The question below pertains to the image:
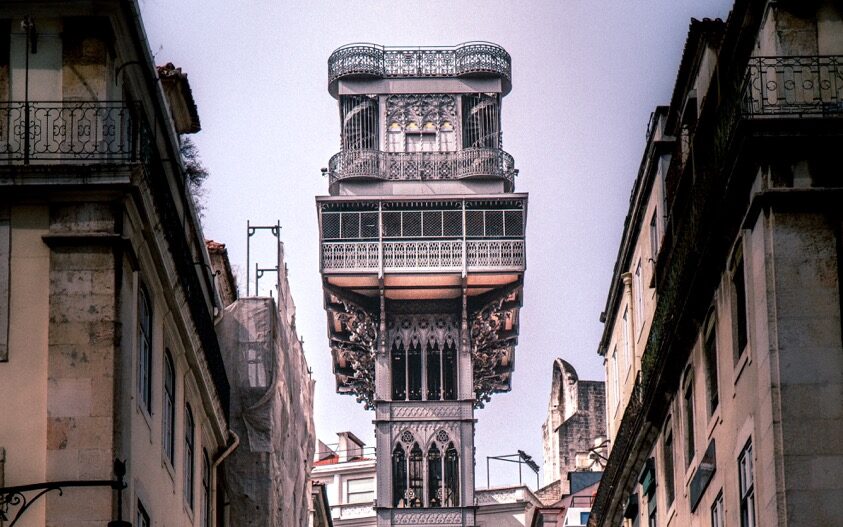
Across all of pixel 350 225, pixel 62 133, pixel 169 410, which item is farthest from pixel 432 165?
pixel 62 133

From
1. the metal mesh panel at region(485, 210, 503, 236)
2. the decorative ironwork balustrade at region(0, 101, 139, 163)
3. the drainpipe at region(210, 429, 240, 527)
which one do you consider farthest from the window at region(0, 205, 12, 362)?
the metal mesh panel at region(485, 210, 503, 236)

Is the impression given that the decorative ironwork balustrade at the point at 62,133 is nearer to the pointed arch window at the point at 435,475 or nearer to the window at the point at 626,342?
the window at the point at 626,342

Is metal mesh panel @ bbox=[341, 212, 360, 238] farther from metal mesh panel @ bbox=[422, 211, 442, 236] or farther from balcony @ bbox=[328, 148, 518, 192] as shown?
metal mesh panel @ bbox=[422, 211, 442, 236]

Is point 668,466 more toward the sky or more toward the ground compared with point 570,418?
more toward the ground

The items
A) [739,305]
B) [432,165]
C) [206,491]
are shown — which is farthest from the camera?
[432,165]

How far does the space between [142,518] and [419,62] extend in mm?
92057

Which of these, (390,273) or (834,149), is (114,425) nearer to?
(834,149)

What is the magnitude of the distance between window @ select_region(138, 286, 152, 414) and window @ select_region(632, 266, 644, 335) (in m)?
14.0

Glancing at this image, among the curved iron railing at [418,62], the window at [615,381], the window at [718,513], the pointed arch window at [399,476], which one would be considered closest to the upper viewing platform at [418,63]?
the curved iron railing at [418,62]

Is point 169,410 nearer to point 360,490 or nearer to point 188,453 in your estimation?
point 188,453

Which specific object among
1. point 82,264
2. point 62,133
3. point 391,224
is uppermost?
point 391,224

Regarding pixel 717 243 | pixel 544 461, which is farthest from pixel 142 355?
pixel 544 461

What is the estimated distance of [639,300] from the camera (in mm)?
46812

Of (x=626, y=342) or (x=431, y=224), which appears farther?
(x=431, y=224)
